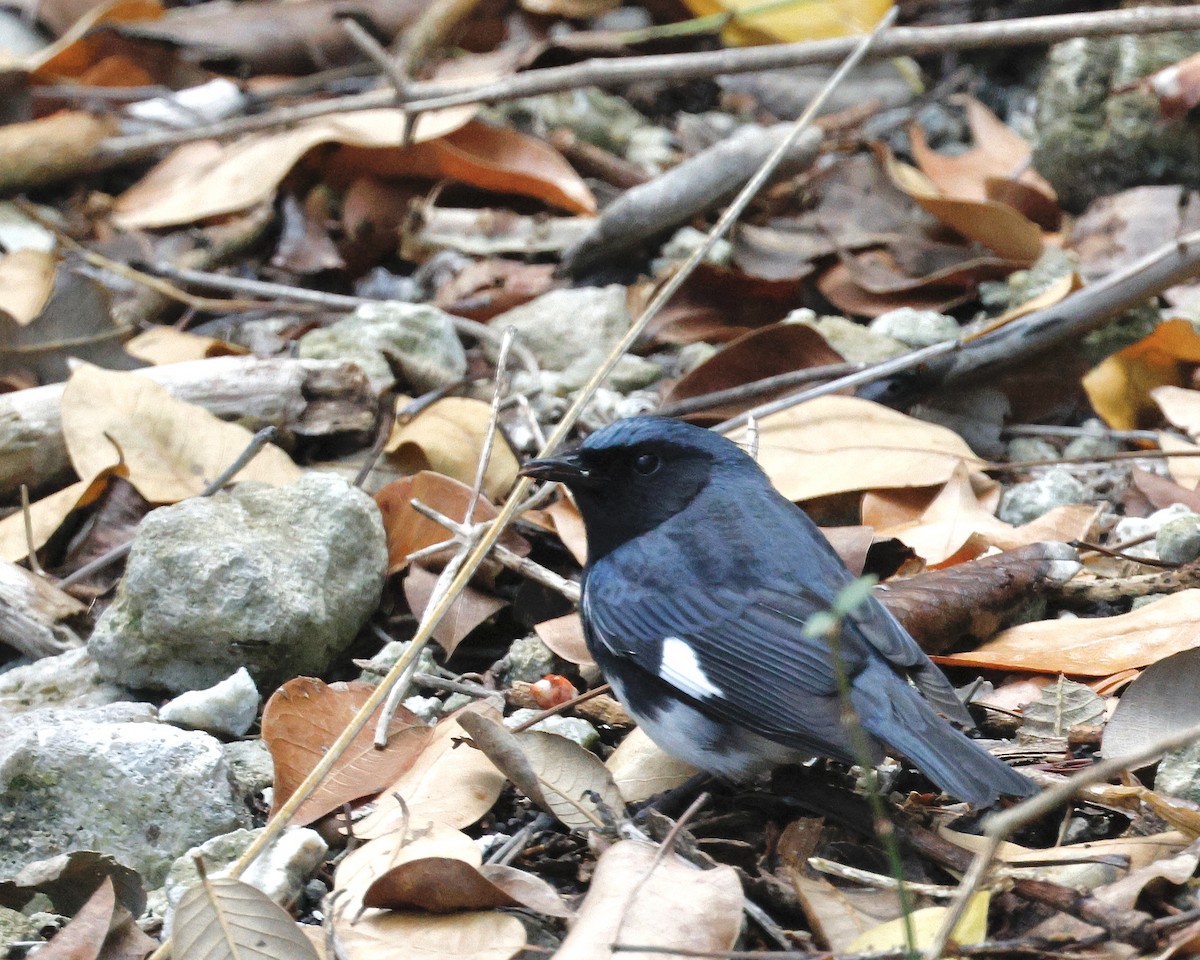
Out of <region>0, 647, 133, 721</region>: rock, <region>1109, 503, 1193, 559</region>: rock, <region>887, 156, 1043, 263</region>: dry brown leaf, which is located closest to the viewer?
<region>0, 647, 133, 721</region>: rock

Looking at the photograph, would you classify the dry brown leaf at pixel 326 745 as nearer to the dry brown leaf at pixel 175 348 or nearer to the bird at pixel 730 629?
the bird at pixel 730 629

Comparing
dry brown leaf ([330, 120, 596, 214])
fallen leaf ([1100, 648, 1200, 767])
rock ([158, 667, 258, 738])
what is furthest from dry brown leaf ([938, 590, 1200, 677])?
dry brown leaf ([330, 120, 596, 214])

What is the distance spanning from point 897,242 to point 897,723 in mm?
2742

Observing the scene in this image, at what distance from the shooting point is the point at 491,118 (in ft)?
18.4

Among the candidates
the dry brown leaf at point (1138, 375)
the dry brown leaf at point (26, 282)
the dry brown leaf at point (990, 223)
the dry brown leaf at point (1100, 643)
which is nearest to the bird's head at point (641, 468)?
the dry brown leaf at point (1100, 643)

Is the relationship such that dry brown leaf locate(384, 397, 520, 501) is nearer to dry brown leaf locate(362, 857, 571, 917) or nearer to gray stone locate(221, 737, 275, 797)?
gray stone locate(221, 737, 275, 797)

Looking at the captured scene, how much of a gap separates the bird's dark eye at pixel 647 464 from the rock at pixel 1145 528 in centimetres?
120

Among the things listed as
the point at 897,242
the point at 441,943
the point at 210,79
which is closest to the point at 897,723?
the point at 441,943

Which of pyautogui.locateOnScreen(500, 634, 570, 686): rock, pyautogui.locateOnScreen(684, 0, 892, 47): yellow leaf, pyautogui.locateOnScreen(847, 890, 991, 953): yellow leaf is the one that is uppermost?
pyautogui.locateOnScreen(684, 0, 892, 47): yellow leaf

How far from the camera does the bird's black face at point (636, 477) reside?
3.26 m

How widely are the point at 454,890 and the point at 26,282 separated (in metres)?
3.01

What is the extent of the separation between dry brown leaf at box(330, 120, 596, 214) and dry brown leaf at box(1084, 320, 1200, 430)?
202 cm

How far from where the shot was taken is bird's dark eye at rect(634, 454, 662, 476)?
3273 mm

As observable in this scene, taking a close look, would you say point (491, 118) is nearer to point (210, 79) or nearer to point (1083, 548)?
point (210, 79)
